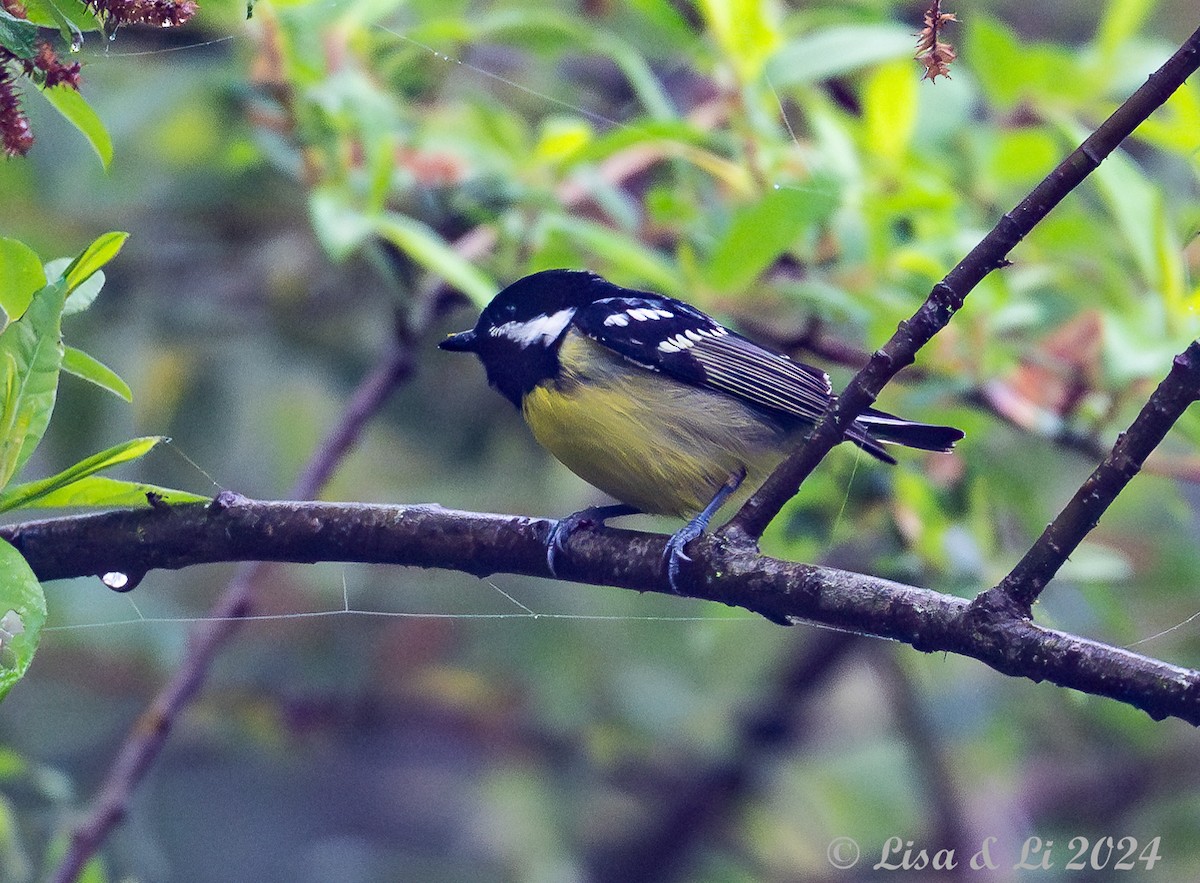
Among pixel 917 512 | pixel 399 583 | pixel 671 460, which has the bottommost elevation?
pixel 399 583

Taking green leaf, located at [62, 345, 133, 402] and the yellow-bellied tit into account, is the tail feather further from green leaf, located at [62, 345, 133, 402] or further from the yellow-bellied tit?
green leaf, located at [62, 345, 133, 402]

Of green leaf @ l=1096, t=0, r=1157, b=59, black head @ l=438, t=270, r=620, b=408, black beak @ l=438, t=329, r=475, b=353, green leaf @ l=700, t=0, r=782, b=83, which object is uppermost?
green leaf @ l=1096, t=0, r=1157, b=59

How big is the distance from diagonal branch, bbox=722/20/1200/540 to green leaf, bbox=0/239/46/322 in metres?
0.72

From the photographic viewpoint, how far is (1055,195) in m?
0.96

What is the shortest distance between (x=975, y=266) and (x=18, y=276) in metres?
0.86

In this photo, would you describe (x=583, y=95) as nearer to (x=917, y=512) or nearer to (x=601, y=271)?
(x=601, y=271)

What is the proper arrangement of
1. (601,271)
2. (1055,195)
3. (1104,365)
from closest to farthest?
1. (1055,195)
2. (1104,365)
3. (601,271)

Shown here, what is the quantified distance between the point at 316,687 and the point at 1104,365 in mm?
1913

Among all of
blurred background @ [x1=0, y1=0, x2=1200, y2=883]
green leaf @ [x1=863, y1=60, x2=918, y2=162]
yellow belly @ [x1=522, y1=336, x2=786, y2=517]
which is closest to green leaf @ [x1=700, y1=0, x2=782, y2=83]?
blurred background @ [x1=0, y1=0, x2=1200, y2=883]

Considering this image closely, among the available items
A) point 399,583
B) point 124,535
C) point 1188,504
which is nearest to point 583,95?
point 399,583

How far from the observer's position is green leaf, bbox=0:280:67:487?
1.03 meters

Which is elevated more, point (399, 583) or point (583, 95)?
point (583, 95)
